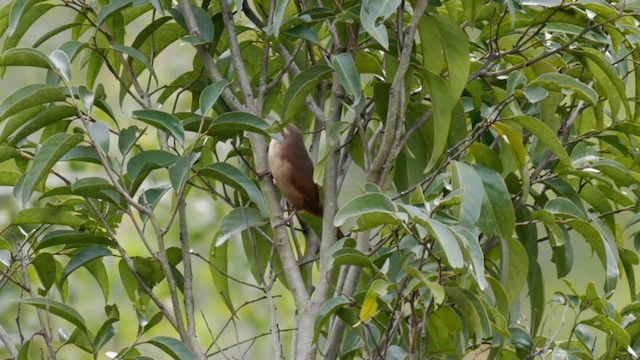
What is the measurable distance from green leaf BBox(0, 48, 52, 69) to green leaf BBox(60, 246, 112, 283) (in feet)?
1.07

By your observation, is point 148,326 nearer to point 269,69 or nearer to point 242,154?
point 242,154

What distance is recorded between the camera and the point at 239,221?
5.37 feet

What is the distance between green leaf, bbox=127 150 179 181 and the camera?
4.88 feet

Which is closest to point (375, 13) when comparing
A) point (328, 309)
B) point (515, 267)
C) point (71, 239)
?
point (328, 309)

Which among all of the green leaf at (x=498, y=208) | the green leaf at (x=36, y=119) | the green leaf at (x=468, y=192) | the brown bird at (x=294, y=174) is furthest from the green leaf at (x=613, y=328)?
the green leaf at (x=36, y=119)

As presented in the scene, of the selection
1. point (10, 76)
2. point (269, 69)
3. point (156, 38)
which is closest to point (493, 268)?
point (269, 69)

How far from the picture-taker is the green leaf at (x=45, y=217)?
5.21ft

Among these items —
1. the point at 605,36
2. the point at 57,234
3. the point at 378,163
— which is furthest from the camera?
the point at 605,36

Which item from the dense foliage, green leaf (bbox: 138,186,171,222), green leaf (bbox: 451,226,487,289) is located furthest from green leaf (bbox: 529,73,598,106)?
green leaf (bbox: 138,186,171,222)

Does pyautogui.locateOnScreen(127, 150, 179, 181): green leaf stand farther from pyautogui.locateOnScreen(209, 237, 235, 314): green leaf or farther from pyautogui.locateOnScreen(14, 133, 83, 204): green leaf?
pyautogui.locateOnScreen(209, 237, 235, 314): green leaf

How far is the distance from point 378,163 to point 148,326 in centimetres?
55

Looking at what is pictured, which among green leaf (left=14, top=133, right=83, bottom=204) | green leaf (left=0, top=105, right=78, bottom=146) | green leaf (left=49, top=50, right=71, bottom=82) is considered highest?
green leaf (left=49, top=50, right=71, bottom=82)

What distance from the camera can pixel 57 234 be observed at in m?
1.62

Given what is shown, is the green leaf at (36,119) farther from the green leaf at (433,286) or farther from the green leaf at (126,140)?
the green leaf at (433,286)
